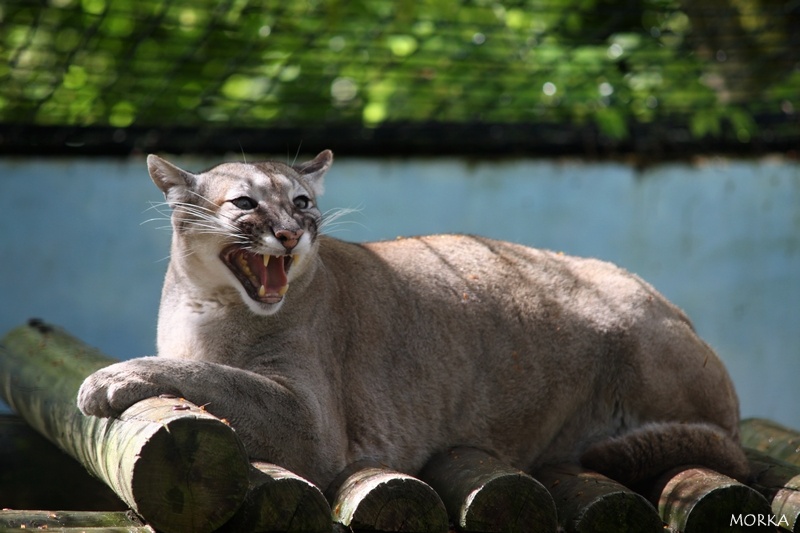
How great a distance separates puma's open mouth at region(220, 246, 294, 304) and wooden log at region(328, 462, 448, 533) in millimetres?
1072

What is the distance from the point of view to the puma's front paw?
12.9 ft

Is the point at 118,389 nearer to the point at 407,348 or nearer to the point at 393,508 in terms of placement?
the point at 393,508

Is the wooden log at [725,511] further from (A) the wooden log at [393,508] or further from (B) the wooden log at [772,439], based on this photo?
(B) the wooden log at [772,439]

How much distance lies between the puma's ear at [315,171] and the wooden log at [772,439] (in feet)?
9.80

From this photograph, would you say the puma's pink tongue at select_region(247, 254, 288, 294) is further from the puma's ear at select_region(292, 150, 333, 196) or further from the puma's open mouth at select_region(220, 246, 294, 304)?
the puma's ear at select_region(292, 150, 333, 196)

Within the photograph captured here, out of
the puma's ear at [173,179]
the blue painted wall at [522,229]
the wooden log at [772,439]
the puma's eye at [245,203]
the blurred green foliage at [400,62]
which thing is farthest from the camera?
the blue painted wall at [522,229]

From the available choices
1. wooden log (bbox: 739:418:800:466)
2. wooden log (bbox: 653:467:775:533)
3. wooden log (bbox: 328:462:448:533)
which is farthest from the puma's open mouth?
wooden log (bbox: 739:418:800:466)

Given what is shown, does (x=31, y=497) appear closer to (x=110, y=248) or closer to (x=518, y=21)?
(x=110, y=248)

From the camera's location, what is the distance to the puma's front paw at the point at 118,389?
3945mm

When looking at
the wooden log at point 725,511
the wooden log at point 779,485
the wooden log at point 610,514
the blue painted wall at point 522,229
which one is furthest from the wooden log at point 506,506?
the blue painted wall at point 522,229

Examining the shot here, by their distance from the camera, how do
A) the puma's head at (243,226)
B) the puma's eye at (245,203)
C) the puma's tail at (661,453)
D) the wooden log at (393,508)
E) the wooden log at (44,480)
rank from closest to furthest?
1. the wooden log at (393,508)
2. the puma's head at (243,226)
3. the puma's eye at (245,203)
4. the puma's tail at (661,453)
5. the wooden log at (44,480)

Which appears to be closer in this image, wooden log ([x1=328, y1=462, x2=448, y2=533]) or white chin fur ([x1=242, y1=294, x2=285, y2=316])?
wooden log ([x1=328, y1=462, x2=448, y2=533])

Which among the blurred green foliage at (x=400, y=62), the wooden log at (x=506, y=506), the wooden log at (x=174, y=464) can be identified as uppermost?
the blurred green foliage at (x=400, y=62)

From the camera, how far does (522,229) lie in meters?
8.79
